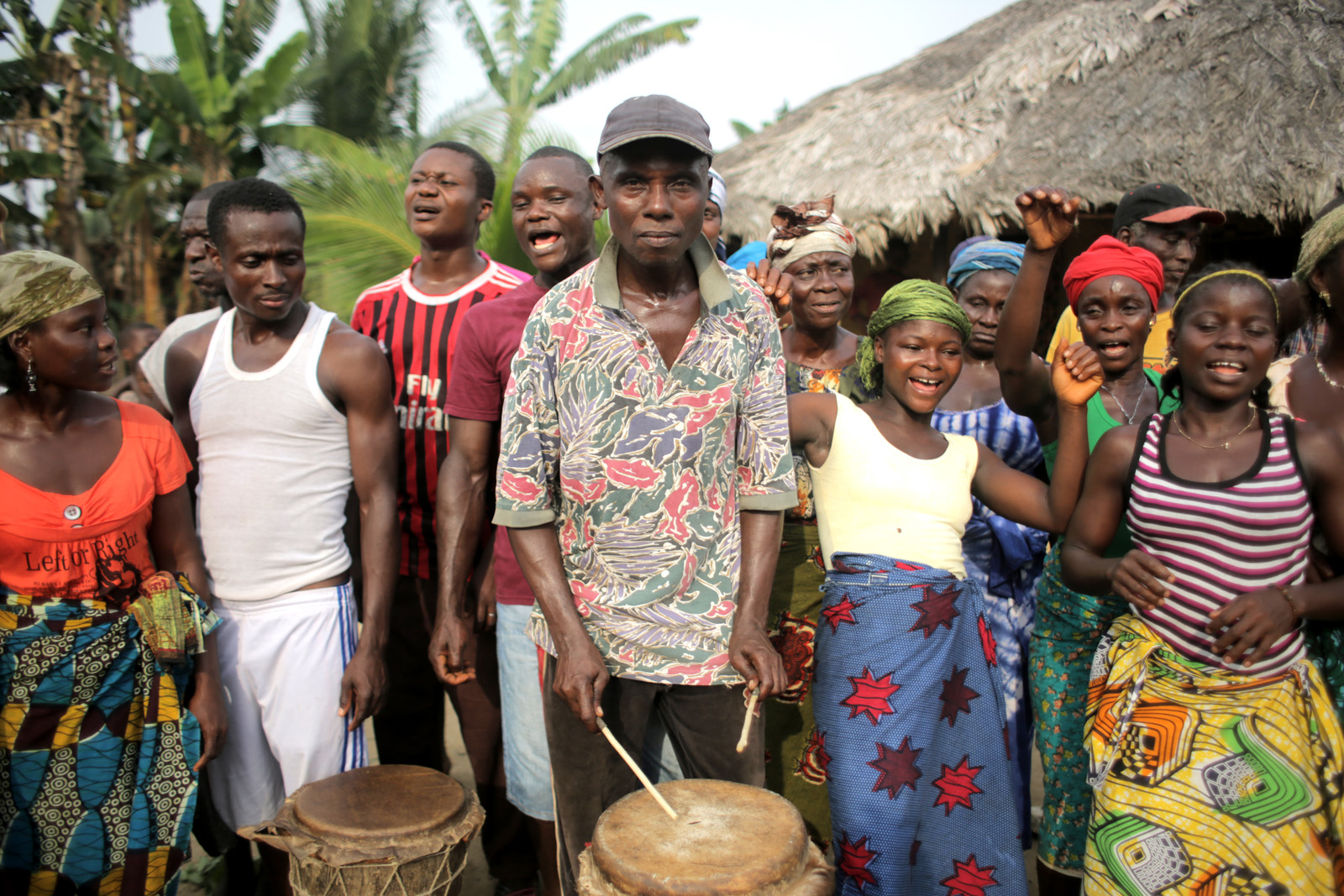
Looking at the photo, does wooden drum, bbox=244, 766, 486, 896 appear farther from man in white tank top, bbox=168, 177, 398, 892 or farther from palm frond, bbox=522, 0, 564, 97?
palm frond, bbox=522, 0, 564, 97

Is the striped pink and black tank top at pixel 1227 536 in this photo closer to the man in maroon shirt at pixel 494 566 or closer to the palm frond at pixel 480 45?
the man in maroon shirt at pixel 494 566

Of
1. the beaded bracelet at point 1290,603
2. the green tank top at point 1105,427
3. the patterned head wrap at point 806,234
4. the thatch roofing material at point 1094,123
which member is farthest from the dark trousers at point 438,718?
the thatch roofing material at point 1094,123

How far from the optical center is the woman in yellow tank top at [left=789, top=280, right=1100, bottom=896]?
8.05 feet

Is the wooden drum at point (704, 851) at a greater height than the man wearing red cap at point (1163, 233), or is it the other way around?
the man wearing red cap at point (1163, 233)

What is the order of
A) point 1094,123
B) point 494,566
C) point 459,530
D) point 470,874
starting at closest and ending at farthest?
1. point 459,530
2. point 494,566
3. point 470,874
4. point 1094,123

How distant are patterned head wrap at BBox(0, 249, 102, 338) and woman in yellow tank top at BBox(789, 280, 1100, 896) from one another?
6.43 feet

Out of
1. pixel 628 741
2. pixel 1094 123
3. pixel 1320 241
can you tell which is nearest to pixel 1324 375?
pixel 1320 241

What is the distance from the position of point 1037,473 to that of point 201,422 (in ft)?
8.75

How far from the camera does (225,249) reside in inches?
104

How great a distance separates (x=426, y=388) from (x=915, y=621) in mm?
1768

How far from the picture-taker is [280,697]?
2635mm

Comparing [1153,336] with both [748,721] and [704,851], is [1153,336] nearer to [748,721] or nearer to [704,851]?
[748,721]

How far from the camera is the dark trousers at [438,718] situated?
3.16 metres

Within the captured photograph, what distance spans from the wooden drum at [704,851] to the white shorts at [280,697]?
1204mm
